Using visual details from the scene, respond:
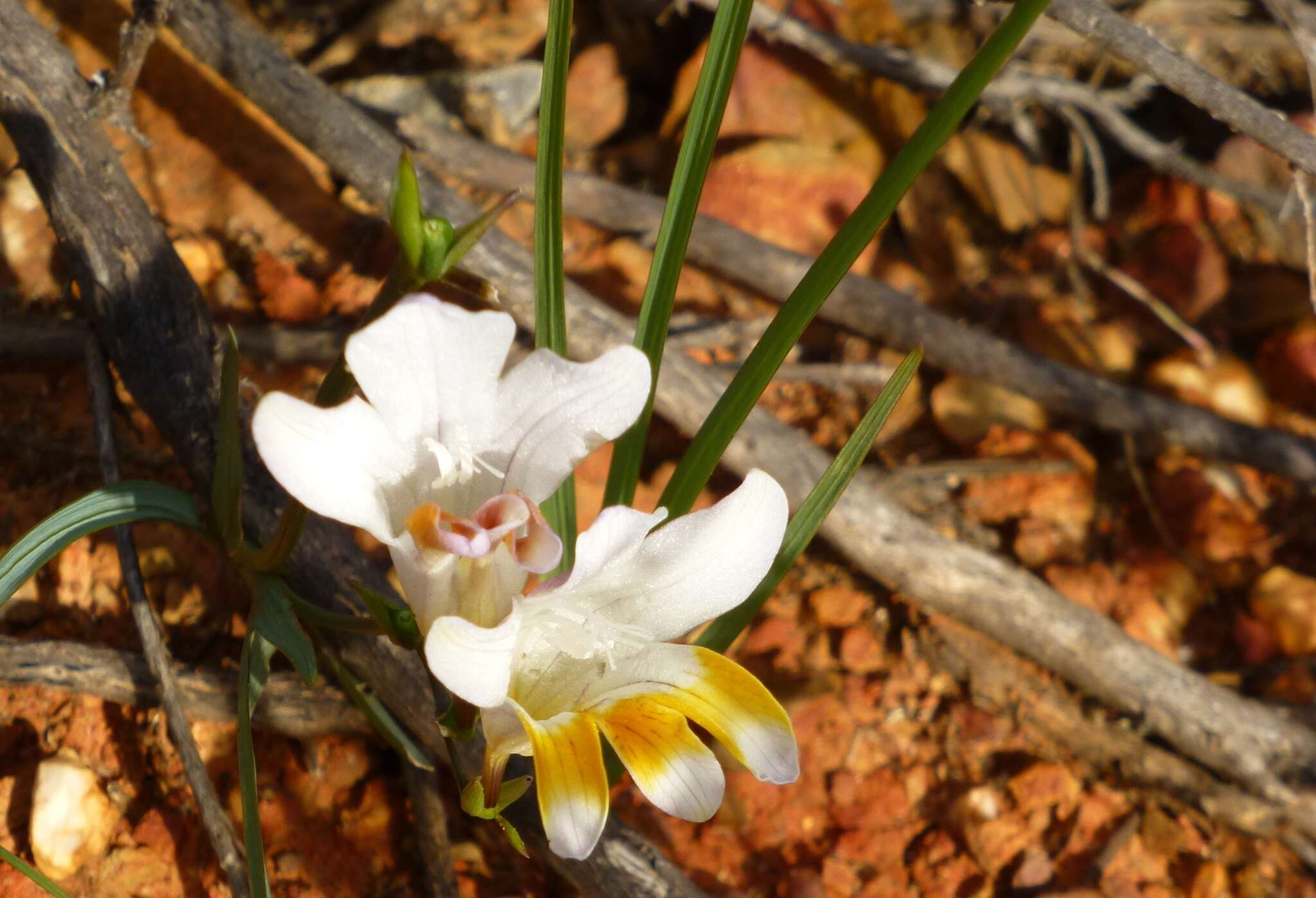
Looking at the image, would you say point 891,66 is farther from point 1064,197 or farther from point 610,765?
point 610,765

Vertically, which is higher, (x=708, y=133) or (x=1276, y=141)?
(x=1276, y=141)

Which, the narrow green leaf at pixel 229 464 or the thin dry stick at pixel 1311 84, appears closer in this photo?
the narrow green leaf at pixel 229 464

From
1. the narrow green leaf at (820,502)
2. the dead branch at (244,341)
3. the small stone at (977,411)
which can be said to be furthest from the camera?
the small stone at (977,411)

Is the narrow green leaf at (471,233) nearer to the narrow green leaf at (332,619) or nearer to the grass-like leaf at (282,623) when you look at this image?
the narrow green leaf at (332,619)

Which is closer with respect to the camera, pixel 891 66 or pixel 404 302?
pixel 404 302

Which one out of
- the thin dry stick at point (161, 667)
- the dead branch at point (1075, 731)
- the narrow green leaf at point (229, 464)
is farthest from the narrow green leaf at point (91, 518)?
the dead branch at point (1075, 731)

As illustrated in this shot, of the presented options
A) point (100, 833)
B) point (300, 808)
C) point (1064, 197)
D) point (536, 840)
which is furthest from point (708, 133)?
point (1064, 197)

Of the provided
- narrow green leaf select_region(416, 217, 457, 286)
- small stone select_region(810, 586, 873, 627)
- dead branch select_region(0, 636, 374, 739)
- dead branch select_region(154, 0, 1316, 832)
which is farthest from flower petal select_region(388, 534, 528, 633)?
small stone select_region(810, 586, 873, 627)

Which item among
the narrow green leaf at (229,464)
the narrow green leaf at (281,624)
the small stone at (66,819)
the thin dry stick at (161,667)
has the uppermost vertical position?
the narrow green leaf at (229,464)
